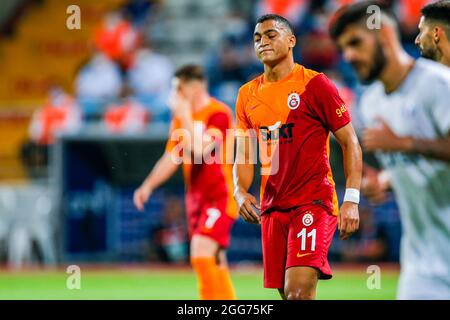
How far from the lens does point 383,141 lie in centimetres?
441

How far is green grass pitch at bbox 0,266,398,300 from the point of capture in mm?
10797

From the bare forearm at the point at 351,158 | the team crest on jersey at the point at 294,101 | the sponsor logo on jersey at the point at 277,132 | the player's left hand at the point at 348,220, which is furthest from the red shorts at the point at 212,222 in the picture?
the player's left hand at the point at 348,220

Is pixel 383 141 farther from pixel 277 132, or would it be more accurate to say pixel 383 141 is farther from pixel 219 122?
pixel 219 122

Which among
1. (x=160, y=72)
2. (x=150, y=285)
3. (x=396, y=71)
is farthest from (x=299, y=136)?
(x=160, y=72)

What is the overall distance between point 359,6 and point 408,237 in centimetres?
134

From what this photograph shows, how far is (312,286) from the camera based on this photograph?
17.2 ft

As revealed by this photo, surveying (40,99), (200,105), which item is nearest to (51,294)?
(200,105)

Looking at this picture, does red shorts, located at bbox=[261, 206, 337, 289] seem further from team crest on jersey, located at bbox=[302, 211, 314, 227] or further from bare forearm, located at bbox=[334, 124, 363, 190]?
bare forearm, located at bbox=[334, 124, 363, 190]

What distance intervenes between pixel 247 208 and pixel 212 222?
271 centimetres
